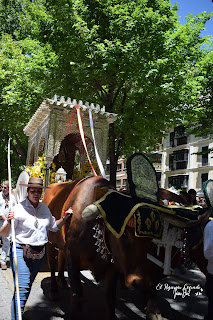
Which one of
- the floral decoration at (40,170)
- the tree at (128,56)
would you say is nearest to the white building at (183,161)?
the tree at (128,56)

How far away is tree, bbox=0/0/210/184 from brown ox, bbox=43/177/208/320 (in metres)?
10.1

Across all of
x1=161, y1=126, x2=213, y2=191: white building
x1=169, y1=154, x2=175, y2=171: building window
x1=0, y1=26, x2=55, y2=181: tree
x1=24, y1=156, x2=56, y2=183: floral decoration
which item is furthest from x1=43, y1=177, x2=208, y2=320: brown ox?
x1=169, y1=154, x2=175, y2=171: building window

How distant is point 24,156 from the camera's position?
82.8ft

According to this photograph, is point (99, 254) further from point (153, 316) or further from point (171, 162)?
point (171, 162)

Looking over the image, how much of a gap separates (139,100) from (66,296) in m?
12.7

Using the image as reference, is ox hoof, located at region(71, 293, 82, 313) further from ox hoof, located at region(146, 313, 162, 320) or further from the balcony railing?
the balcony railing

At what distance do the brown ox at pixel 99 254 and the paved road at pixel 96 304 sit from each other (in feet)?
1.29

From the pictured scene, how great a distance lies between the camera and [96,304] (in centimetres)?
546

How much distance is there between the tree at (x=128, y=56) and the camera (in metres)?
14.8

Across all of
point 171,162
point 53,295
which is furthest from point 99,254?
point 171,162

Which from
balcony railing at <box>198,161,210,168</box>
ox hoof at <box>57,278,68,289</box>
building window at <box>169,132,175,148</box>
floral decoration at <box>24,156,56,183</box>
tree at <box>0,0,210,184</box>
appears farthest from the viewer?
building window at <box>169,132,175,148</box>

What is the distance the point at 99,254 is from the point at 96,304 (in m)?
1.59

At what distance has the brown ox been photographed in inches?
133

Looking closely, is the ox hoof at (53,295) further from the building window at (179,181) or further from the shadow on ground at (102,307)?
the building window at (179,181)
